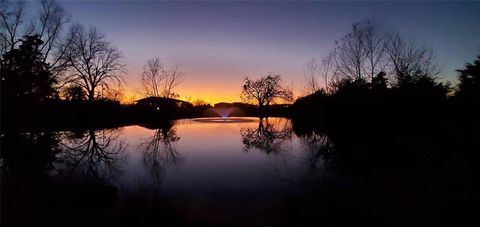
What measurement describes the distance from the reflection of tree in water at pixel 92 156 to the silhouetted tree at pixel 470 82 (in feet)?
74.8

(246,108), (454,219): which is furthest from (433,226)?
(246,108)

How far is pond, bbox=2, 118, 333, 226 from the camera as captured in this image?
4.87 meters

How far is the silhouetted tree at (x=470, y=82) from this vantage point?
56.3 feet

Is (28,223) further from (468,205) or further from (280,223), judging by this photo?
(468,205)

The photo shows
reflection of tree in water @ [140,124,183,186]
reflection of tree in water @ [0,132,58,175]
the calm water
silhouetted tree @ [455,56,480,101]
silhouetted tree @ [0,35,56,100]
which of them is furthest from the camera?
silhouetted tree @ [0,35,56,100]

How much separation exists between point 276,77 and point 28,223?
67884 millimetres

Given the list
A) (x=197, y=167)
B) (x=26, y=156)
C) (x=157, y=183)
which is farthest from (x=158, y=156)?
(x=26, y=156)

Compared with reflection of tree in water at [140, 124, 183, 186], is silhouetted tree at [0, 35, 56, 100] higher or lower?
higher

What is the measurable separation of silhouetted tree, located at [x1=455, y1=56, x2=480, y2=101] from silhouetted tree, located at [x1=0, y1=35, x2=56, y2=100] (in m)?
35.9

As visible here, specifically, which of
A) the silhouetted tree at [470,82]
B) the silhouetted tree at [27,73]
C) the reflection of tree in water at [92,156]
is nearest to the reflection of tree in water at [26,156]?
the reflection of tree in water at [92,156]

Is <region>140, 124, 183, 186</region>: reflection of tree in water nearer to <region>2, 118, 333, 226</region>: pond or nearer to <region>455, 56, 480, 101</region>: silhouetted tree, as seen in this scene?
<region>2, 118, 333, 226</region>: pond

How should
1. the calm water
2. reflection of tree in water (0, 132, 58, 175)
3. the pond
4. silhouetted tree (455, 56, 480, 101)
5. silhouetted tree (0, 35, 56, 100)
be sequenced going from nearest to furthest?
the pond → the calm water → reflection of tree in water (0, 132, 58, 175) → silhouetted tree (455, 56, 480, 101) → silhouetted tree (0, 35, 56, 100)

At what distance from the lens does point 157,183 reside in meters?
7.18

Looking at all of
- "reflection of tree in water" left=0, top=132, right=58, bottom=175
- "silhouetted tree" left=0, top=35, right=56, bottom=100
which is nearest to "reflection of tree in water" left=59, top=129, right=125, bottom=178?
"reflection of tree in water" left=0, top=132, right=58, bottom=175
